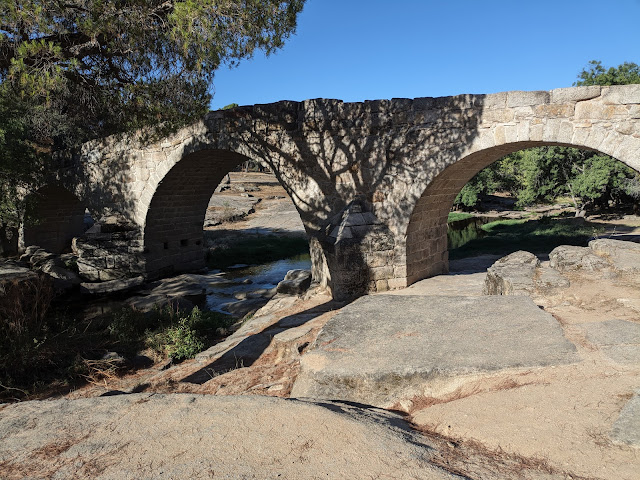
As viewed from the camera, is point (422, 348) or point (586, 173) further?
point (586, 173)

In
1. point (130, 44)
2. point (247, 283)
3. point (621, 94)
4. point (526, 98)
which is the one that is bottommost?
point (247, 283)

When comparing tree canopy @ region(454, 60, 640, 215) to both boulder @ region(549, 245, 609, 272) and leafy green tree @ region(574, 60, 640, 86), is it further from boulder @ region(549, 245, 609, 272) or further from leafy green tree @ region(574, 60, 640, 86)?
boulder @ region(549, 245, 609, 272)

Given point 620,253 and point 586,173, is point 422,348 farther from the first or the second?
point 586,173

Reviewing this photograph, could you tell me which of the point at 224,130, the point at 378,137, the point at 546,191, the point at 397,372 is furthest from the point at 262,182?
the point at 397,372

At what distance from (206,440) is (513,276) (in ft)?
14.2

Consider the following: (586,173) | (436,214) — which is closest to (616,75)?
(586,173)

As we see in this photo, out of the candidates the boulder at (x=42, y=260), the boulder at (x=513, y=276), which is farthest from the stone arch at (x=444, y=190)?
the boulder at (x=42, y=260)

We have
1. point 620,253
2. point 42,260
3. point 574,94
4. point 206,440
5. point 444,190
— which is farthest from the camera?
point 42,260

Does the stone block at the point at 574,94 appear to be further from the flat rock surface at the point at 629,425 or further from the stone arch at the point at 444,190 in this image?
the flat rock surface at the point at 629,425

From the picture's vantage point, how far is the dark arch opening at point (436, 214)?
7.40 meters

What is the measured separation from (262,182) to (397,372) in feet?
86.9

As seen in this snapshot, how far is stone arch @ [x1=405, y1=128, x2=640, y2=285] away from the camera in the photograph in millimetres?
6105

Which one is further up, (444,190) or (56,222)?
(444,190)

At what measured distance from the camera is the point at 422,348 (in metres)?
3.41
